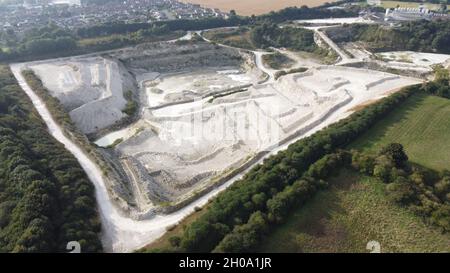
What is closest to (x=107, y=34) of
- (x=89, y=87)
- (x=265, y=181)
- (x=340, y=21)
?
(x=89, y=87)

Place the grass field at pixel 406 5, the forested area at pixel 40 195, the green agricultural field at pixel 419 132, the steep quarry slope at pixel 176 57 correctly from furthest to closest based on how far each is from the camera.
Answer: the grass field at pixel 406 5 < the steep quarry slope at pixel 176 57 < the green agricultural field at pixel 419 132 < the forested area at pixel 40 195

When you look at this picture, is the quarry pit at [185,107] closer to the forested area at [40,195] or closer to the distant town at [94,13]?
the forested area at [40,195]

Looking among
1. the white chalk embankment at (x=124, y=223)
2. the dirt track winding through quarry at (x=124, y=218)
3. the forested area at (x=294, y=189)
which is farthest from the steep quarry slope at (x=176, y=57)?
the forested area at (x=294, y=189)

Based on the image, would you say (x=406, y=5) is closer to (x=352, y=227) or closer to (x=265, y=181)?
(x=265, y=181)

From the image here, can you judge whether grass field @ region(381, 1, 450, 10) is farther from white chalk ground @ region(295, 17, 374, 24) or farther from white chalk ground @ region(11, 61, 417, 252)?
white chalk ground @ region(11, 61, 417, 252)

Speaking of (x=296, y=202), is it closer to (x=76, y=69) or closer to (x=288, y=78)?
(x=288, y=78)

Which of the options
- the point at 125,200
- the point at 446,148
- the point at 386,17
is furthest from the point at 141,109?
the point at 386,17

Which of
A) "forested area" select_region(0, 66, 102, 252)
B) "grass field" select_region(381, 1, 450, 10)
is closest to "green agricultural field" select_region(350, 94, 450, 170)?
"forested area" select_region(0, 66, 102, 252)

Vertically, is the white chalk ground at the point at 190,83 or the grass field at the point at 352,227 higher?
the grass field at the point at 352,227

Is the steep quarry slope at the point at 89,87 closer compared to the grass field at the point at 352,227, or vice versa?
the grass field at the point at 352,227
